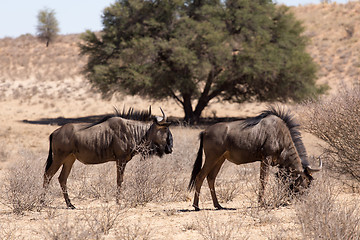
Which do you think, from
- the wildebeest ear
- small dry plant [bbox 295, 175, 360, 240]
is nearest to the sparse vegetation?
small dry plant [bbox 295, 175, 360, 240]

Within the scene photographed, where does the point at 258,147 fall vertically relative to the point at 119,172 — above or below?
above

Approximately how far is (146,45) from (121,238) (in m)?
16.7

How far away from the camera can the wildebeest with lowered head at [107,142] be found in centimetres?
773

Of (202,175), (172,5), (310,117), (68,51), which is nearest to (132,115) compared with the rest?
(202,175)

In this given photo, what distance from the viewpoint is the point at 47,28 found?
56.8m

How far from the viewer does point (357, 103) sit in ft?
27.4

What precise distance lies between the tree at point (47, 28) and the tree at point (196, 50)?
34.3m

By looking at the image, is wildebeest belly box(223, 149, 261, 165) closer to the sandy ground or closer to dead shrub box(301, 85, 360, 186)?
the sandy ground

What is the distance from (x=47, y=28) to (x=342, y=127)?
53.1 metres

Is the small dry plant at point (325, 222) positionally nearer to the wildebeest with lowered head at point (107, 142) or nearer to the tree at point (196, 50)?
the wildebeest with lowered head at point (107, 142)

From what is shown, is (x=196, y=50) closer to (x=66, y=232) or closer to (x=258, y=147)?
(x=258, y=147)

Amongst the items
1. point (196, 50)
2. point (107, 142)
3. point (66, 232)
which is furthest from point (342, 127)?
point (196, 50)

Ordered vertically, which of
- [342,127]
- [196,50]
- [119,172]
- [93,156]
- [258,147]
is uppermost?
[196,50]

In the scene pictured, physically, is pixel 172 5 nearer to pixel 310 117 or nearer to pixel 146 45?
pixel 146 45
